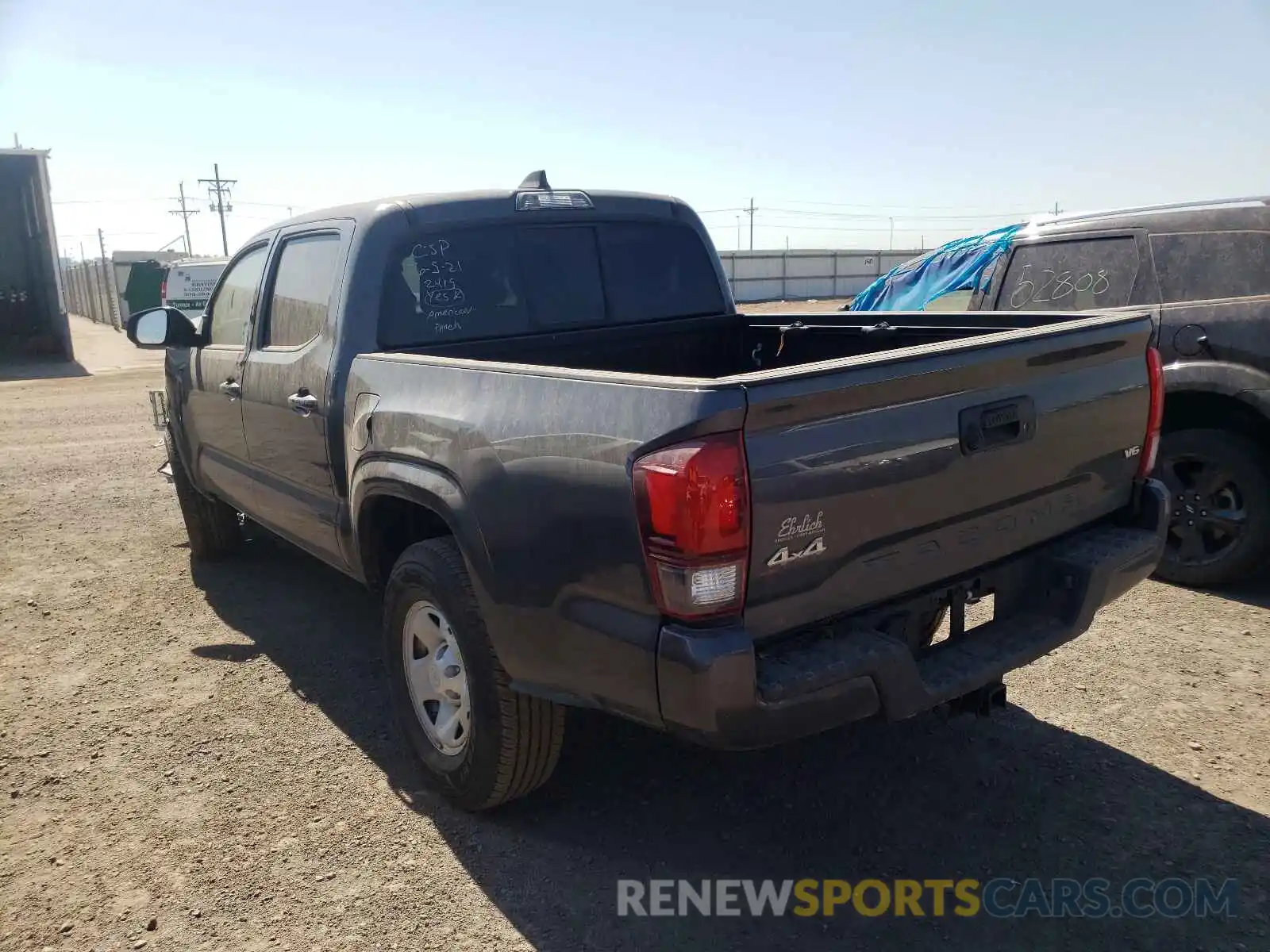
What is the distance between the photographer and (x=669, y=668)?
2.23 metres

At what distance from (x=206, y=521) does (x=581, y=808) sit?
385 centimetres

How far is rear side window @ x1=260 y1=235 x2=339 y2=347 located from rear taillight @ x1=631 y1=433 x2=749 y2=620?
2204 millimetres

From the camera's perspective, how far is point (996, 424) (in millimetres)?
2672

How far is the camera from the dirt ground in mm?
2676

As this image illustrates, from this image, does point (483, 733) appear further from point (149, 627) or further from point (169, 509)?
point (169, 509)

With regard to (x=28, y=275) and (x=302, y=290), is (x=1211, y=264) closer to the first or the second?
(x=302, y=290)

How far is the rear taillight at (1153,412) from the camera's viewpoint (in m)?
3.25

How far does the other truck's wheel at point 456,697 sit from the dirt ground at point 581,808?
0.70 feet

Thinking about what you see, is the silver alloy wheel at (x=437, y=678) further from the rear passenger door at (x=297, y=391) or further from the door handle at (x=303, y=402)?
the door handle at (x=303, y=402)

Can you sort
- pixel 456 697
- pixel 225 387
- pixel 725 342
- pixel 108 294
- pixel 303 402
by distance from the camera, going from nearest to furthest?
pixel 456 697, pixel 303 402, pixel 725 342, pixel 225 387, pixel 108 294

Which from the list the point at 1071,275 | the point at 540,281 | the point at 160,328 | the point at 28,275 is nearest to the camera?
the point at 540,281

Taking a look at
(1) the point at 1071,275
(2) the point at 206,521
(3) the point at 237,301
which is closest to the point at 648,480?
(3) the point at 237,301

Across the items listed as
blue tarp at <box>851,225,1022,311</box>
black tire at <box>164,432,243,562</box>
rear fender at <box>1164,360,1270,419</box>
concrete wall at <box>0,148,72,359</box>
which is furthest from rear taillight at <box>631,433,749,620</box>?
concrete wall at <box>0,148,72,359</box>

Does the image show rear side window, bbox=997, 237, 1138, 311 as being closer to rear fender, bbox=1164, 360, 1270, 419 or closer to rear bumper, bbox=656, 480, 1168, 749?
rear fender, bbox=1164, 360, 1270, 419
